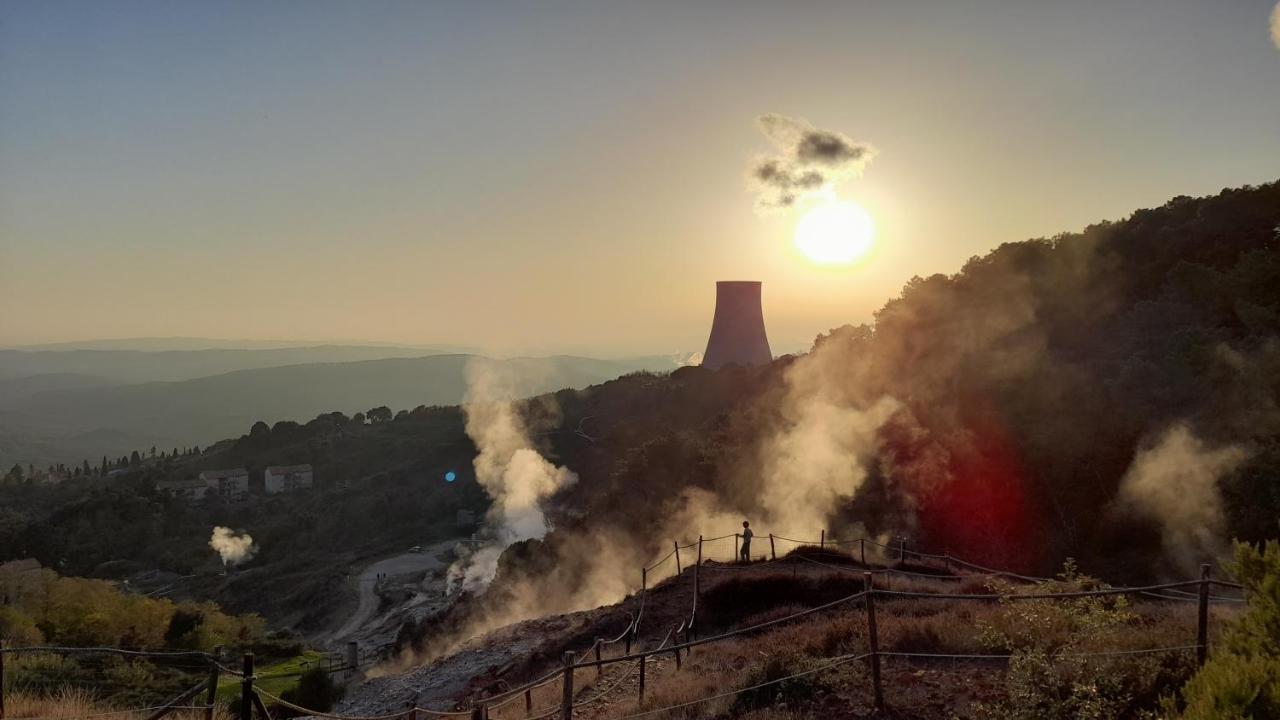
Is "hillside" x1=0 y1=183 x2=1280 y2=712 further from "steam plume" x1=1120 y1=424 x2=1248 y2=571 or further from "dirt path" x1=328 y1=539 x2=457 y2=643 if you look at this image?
"dirt path" x1=328 y1=539 x2=457 y2=643

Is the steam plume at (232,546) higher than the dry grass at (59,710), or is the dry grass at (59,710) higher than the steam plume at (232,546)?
the dry grass at (59,710)

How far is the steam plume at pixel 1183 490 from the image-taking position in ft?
57.0

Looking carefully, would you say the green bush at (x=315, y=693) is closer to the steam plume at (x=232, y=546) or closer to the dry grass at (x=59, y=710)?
the dry grass at (x=59, y=710)

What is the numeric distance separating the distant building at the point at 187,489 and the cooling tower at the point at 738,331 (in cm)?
5625

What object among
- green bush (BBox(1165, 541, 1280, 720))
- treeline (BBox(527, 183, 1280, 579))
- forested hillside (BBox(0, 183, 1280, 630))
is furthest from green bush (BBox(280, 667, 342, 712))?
green bush (BBox(1165, 541, 1280, 720))

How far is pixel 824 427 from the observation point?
3106cm

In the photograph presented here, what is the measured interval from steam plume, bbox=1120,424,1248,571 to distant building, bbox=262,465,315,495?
79274mm

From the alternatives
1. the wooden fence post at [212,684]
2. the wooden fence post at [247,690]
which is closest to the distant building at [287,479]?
the wooden fence post at [212,684]

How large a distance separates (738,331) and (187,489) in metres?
60.5

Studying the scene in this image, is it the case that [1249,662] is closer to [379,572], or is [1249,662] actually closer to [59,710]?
[59,710]

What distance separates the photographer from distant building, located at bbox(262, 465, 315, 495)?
263 feet

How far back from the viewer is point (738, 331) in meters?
56.6

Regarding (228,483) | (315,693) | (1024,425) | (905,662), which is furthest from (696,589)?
(228,483)

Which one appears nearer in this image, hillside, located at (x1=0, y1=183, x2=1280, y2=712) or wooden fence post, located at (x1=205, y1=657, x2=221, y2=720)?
wooden fence post, located at (x1=205, y1=657, x2=221, y2=720)
